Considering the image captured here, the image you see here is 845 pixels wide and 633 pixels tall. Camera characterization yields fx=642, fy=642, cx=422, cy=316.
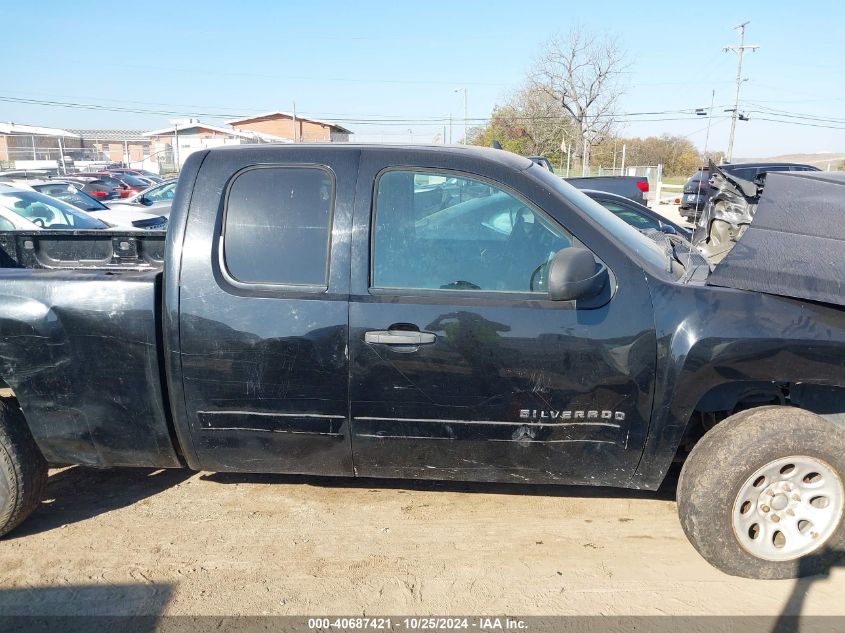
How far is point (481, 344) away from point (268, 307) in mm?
966

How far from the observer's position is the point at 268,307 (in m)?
2.88

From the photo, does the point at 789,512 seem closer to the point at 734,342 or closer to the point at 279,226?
the point at 734,342

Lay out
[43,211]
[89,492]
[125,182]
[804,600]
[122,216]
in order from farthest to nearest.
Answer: [125,182]
[122,216]
[43,211]
[89,492]
[804,600]

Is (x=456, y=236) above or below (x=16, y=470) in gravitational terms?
above

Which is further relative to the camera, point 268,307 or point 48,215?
point 48,215

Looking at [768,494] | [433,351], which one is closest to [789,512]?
[768,494]

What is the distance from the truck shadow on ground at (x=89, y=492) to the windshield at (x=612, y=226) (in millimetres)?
2714

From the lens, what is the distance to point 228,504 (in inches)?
139

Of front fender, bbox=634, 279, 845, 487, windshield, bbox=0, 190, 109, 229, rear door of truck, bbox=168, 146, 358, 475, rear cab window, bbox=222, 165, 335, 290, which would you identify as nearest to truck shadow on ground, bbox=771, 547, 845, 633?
front fender, bbox=634, 279, 845, 487

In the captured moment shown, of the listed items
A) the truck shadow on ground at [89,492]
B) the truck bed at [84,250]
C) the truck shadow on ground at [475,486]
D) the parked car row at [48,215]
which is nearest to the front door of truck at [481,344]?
the truck shadow on ground at [475,486]

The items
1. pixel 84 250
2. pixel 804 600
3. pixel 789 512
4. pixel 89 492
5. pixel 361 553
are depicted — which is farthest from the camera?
pixel 84 250

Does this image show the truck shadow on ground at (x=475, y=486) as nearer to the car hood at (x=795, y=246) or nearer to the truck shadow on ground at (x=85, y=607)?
the truck shadow on ground at (x=85, y=607)

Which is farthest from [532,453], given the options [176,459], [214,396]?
[176,459]

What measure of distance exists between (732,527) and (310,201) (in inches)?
93.8
